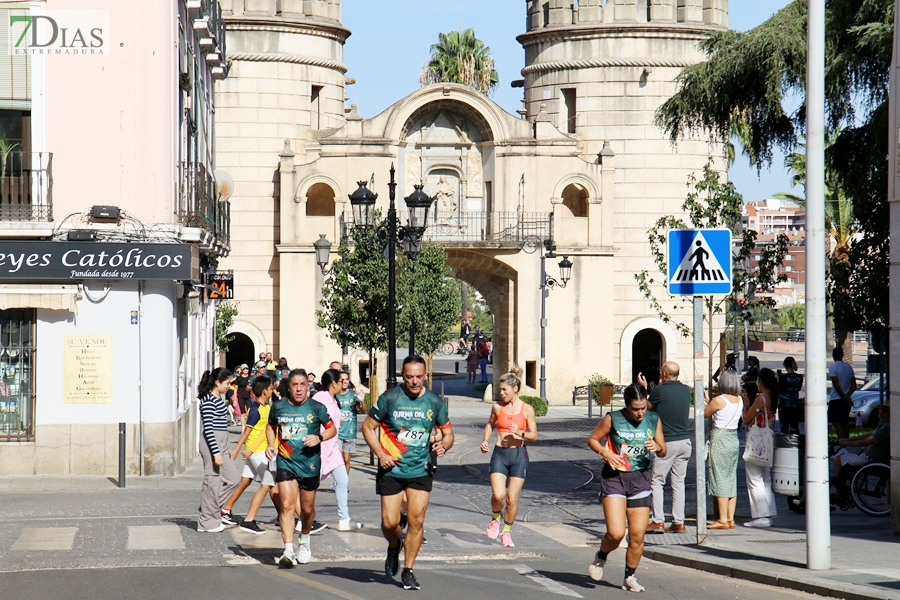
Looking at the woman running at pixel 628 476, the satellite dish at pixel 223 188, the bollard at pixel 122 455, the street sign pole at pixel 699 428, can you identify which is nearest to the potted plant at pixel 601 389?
the satellite dish at pixel 223 188

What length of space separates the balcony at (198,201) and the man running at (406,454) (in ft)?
33.0

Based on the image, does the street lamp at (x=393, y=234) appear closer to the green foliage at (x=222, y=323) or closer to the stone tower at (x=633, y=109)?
the green foliage at (x=222, y=323)

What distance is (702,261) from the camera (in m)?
12.1

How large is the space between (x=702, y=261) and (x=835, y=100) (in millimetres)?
7473

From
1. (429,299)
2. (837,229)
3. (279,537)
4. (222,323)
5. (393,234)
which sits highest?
(837,229)

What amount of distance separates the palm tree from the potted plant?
6.73 m

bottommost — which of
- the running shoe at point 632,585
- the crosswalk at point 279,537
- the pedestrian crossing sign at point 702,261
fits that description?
the crosswalk at point 279,537

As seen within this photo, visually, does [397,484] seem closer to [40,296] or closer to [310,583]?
[310,583]

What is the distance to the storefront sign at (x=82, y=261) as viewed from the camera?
58.7 ft

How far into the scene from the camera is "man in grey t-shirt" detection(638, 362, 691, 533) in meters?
12.7

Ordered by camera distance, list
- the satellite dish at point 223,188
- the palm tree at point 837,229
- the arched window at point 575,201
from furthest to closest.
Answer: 1. the arched window at point 575,201
2. the satellite dish at point 223,188
3. the palm tree at point 837,229

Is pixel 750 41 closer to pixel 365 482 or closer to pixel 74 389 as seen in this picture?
pixel 365 482

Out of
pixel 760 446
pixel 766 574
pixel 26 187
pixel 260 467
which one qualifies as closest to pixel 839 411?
pixel 760 446

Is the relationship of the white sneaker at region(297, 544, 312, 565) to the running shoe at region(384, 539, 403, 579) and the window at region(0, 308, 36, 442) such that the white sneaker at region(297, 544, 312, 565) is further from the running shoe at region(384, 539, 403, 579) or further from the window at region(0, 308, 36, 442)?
the window at region(0, 308, 36, 442)
